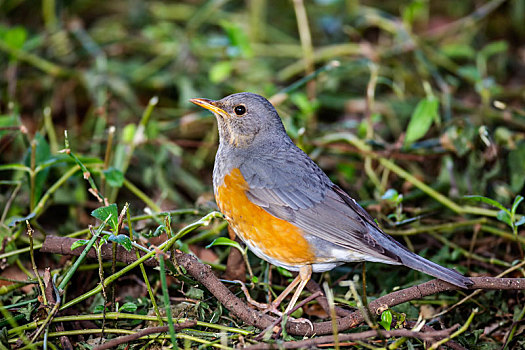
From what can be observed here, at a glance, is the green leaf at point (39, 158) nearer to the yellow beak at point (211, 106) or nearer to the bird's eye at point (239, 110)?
the yellow beak at point (211, 106)

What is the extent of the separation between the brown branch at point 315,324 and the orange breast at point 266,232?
409 mm

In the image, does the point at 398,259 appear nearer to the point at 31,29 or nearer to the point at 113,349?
the point at 113,349

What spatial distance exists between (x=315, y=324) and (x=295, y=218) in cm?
71

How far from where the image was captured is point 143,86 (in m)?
6.88

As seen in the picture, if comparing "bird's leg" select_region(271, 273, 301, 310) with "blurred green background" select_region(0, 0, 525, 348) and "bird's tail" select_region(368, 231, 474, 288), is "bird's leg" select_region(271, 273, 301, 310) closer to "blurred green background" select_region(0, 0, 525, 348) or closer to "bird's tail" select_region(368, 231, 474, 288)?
"blurred green background" select_region(0, 0, 525, 348)

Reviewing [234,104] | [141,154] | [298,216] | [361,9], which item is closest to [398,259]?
[298,216]

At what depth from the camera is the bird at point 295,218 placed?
145 inches

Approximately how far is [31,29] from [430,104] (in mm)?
5309

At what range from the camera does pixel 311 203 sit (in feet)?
12.8

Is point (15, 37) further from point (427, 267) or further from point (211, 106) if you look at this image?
point (427, 267)

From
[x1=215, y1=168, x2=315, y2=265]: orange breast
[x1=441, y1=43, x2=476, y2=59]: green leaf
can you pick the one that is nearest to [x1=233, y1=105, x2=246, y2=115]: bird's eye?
[x1=215, y1=168, x2=315, y2=265]: orange breast

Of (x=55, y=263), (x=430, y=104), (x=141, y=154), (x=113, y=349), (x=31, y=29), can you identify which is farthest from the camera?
(x=31, y=29)

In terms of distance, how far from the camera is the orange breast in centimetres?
375

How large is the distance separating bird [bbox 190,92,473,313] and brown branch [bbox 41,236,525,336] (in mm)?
169
